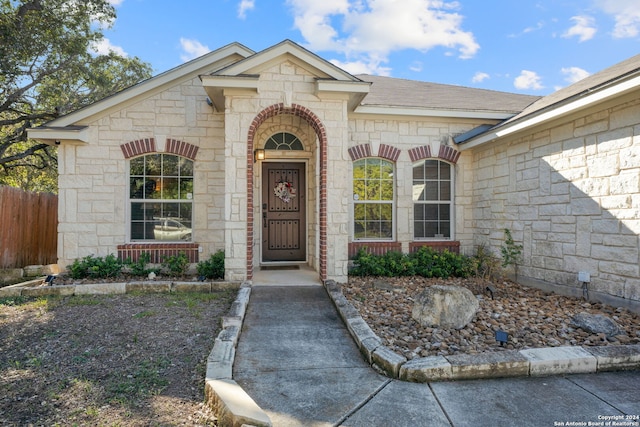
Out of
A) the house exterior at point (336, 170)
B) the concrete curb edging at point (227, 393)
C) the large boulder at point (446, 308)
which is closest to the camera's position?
the concrete curb edging at point (227, 393)

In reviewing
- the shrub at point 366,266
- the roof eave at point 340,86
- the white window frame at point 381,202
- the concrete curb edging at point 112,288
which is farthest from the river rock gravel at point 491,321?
the roof eave at point 340,86

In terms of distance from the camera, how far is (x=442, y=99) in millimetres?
8398

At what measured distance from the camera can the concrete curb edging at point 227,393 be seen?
2316mm

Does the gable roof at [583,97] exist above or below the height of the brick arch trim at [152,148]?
above

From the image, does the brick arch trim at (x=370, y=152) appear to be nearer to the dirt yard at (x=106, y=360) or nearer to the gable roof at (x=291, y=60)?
the gable roof at (x=291, y=60)

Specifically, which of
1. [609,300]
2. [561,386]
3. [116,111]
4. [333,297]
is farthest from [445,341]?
[116,111]

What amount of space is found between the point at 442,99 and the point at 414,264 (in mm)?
4181

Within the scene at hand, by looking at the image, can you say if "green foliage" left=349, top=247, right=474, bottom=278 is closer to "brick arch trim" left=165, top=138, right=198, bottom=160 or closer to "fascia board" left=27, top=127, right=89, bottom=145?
"brick arch trim" left=165, top=138, right=198, bottom=160

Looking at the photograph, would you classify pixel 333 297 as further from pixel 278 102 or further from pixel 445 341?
pixel 278 102

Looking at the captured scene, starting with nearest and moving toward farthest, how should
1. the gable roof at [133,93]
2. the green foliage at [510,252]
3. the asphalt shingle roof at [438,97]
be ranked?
the green foliage at [510,252] → the gable roof at [133,93] → the asphalt shingle roof at [438,97]

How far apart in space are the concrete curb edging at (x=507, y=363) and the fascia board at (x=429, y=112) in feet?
17.2

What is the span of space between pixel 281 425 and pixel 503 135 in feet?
20.9

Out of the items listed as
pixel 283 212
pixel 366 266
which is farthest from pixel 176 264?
pixel 366 266

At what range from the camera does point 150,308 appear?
5.01 m
